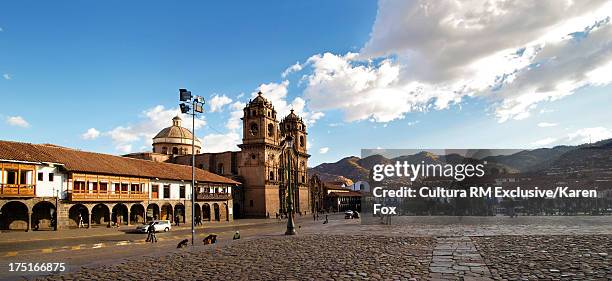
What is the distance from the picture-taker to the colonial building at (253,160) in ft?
223

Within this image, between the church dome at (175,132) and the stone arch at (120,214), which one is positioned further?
the church dome at (175,132)

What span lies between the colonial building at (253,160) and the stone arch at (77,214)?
2832 cm

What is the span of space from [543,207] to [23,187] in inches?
2705

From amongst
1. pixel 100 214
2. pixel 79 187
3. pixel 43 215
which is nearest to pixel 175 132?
pixel 100 214

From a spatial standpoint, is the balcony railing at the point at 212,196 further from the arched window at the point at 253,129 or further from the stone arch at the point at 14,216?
the stone arch at the point at 14,216

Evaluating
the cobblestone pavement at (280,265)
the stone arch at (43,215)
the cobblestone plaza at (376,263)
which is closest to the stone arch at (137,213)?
the stone arch at (43,215)

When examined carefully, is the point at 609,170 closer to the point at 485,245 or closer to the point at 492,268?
the point at 485,245

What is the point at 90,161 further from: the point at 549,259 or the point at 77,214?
the point at 549,259

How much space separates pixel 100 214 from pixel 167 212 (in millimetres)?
9149

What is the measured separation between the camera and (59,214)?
116 feet

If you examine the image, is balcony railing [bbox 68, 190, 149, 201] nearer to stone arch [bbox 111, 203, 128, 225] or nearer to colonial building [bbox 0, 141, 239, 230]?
colonial building [bbox 0, 141, 239, 230]

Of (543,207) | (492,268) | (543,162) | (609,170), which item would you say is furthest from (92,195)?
(543,162)

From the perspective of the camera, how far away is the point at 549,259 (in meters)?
13.4

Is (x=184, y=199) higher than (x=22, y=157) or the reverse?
the reverse
